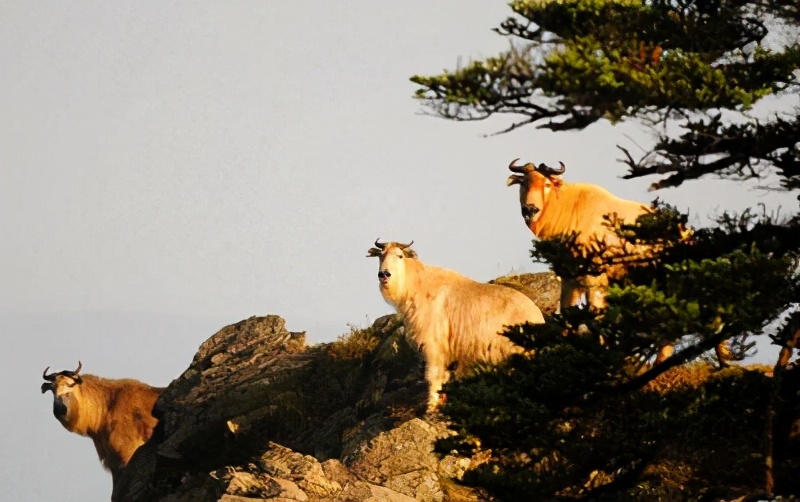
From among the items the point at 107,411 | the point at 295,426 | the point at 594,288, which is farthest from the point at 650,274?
the point at 107,411

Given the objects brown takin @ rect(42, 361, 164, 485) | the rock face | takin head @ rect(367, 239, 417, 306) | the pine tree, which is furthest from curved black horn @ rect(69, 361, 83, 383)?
the pine tree

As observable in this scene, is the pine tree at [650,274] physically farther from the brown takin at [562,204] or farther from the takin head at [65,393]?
the takin head at [65,393]

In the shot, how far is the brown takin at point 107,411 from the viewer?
2742 centimetres

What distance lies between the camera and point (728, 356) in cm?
2083

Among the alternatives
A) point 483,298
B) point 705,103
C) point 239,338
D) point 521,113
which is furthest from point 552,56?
point 239,338

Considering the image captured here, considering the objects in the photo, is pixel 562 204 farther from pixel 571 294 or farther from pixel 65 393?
pixel 65 393

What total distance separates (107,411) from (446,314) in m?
10.3

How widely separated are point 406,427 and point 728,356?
5.23m

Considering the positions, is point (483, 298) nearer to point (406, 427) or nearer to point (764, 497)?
point (406, 427)

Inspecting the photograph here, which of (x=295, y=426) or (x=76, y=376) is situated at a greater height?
(x=76, y=376)

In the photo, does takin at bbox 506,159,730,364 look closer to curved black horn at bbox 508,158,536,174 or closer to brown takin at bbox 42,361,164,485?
curved black horn at bbox 508,158,536,174

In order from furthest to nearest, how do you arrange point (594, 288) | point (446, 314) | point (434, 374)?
point (446, 314) → point (434, 374) → point (594, 288)

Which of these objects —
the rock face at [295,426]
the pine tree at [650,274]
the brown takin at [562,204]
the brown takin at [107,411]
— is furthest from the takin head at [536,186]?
the brown takin at [107,411]

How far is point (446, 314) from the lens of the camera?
69.3 ft
